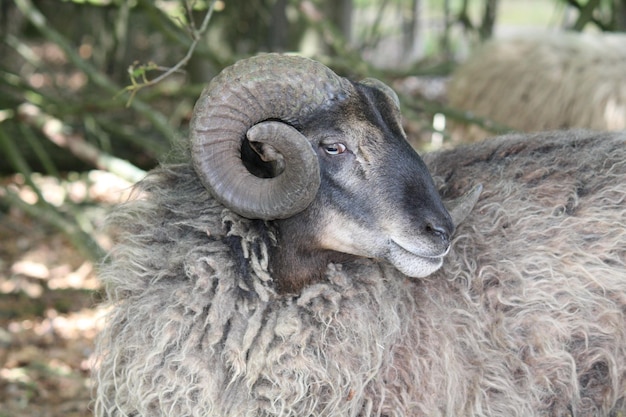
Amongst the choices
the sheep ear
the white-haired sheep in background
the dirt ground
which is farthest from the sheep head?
the white-haired sheep in background

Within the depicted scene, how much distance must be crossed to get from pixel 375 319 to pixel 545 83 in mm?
5406

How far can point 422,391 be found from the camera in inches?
144

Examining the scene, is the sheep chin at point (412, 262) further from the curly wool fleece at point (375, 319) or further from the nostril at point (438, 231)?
the curly wool fleece at point (375, 319)

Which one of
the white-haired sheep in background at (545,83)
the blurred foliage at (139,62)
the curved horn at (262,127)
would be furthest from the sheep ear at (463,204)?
the white-haired sheep in background at (545,83)

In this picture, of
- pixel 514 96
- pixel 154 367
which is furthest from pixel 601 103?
pixel 154 367

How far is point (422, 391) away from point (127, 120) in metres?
8.66

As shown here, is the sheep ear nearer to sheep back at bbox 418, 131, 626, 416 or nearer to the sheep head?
sheep back at bbox 418, 131, 626, 416

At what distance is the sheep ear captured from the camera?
3.83 m

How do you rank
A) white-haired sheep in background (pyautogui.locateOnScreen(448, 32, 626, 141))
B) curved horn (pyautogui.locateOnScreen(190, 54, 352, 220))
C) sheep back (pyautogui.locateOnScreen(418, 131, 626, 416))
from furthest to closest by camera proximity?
1. white-haired sheep in background (pyautogui.locateOnScreen(448, 32, 626, 141))
2. sheep back (pyautogui.locateOnScreen(418, 131, 626, 416))
3. curved horn (pyautogui.locateOnScreen(190, 54, 352, 220))

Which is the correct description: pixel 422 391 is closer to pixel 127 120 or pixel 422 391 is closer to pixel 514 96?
pixel 514 96

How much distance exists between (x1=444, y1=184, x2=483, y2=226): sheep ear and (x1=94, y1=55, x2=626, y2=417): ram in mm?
13

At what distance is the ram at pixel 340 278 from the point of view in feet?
11.4

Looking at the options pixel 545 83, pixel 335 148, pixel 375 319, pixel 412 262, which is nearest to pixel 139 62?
pixel 545 83

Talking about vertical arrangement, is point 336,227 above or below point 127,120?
above
